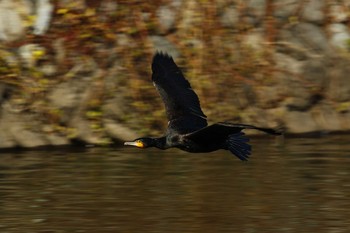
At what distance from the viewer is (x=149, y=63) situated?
16.2m

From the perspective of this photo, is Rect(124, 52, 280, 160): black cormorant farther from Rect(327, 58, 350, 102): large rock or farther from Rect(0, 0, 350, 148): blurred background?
Rect(327, 58, 350, 102): large rock

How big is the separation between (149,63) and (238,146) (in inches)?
269

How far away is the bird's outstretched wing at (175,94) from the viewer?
34.2 feet

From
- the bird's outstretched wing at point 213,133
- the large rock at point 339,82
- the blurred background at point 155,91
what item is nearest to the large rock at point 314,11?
the blurred background at point 155,91

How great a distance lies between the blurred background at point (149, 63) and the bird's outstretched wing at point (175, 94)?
478cm

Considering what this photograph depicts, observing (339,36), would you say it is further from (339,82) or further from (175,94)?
(175,94)

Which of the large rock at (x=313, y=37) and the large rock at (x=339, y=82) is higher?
the large rock at (x=313, y=37)

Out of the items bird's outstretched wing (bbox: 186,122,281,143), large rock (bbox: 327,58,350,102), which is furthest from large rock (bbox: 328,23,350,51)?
bird's outstretched wing (bbox: 186,122,281,143)

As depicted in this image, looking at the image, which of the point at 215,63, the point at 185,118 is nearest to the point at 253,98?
the point at 215,63

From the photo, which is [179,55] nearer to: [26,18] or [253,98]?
[253,98]

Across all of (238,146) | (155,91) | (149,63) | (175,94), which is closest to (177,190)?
(175,94)

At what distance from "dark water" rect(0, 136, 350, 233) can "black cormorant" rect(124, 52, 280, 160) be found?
680 millimetres

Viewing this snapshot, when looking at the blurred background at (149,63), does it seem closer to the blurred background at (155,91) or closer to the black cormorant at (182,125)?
the blurred background at (155,91)

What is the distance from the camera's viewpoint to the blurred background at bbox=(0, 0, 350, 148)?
50.5ft
